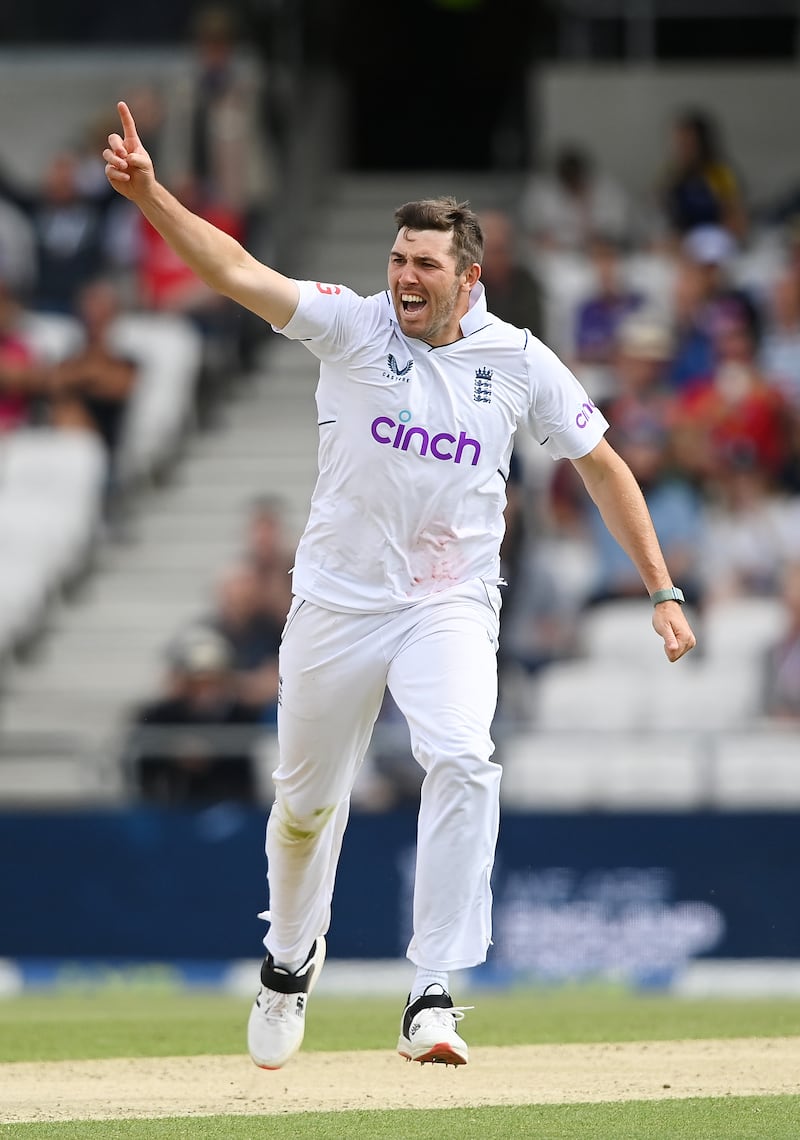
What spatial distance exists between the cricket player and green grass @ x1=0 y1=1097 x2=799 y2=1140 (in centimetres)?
27

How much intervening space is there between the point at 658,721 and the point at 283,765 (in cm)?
539

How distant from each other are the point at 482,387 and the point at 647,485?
6.22 m

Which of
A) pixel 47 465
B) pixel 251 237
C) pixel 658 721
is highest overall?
pixel 251 237

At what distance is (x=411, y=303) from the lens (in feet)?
20.9

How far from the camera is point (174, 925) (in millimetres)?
11070

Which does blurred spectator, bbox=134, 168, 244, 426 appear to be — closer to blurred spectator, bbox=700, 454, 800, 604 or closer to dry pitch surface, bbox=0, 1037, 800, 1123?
blurred spectator, bbox=700, 454, 800, 604

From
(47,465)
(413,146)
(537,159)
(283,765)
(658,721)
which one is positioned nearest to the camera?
(283,765)

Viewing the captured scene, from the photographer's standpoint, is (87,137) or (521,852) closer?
(521,852)

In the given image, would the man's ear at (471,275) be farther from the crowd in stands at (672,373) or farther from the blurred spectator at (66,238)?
the blurred spectator at (66,238)

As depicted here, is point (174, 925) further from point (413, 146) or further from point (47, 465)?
point (413, 146)

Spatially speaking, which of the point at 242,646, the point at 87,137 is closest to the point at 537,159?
the point at 87,137

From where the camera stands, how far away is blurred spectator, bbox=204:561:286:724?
12.0 m

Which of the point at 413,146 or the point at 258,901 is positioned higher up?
the point at 413,146

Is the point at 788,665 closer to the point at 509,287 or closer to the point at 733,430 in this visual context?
the point at 733,430
